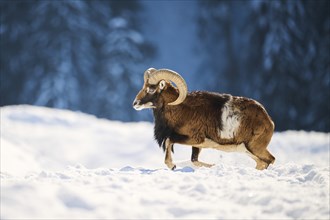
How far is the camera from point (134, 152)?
17125mm

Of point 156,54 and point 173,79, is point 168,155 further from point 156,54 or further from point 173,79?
point 156,54

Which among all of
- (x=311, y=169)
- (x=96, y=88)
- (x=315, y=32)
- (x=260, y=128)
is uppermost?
(x=315, y=32)

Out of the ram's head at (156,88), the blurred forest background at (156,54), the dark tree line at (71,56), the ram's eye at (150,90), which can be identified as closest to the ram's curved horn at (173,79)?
the ram's head at (156,88)

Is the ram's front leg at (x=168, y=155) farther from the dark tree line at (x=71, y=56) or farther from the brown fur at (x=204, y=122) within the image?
the dark tree line at (x=71, y=56)

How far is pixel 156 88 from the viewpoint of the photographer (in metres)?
9.99

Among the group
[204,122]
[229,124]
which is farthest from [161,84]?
[229,124]

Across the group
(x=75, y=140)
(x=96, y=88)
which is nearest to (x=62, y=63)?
(x=96, y=88)

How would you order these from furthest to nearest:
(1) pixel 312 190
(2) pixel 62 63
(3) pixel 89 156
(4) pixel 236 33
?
(4) pixel 236 33 → (2) pixel 62 63 → (3) pixel 89 156 → (1) pixel 312 190

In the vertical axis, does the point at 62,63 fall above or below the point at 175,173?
above

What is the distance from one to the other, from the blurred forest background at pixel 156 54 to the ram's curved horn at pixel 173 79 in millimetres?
31736

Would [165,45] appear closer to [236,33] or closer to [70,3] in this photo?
[236,33]

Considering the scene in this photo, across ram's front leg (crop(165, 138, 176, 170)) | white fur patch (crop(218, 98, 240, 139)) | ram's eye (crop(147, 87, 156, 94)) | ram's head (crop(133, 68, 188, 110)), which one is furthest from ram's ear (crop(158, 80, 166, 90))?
white fur patch (crop(218, 98, 240, 139))

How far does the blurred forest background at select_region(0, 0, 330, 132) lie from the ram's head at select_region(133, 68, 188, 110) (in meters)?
31.7

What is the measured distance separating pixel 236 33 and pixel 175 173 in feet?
145
